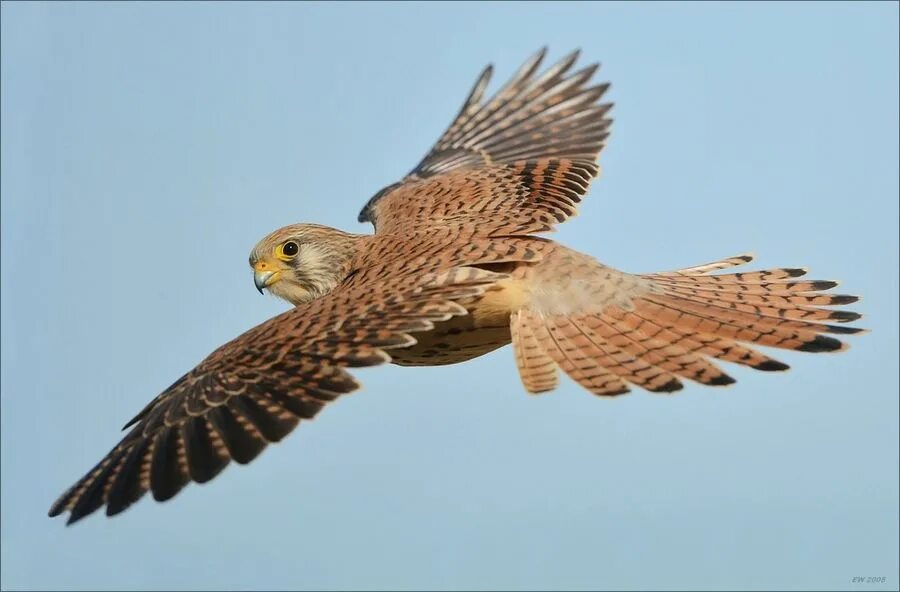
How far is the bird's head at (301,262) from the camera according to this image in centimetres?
795

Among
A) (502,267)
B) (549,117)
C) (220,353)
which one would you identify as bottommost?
(220,353)

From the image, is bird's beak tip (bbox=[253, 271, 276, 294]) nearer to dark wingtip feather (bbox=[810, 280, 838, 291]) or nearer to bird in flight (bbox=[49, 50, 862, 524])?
bird in flight (bbox=[49, 50, 862, 524])

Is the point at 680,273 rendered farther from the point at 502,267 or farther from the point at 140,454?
the point at 140,454

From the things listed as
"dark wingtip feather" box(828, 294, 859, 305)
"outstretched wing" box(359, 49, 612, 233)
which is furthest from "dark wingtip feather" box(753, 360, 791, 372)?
"outstretched wing" box(359, 49, 612, 233)

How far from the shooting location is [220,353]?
6.64 meters

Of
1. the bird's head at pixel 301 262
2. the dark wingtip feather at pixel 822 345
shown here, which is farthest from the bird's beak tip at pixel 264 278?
the dark wingtip feather at pixel 822 345

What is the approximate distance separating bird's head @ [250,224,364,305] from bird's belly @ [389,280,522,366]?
33.0 inches

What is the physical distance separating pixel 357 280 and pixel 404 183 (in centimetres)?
293

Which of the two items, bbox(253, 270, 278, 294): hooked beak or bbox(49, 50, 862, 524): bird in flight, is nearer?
bbox(49, 50, 862, 524): bird in flight

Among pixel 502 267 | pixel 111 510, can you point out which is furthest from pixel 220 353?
pixel 502 267

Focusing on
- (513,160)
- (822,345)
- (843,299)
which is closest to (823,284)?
(843,299)

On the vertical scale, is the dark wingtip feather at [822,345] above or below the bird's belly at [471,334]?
below

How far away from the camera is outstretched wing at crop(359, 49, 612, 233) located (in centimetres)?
853

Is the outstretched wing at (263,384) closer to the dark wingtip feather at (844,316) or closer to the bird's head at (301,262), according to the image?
the bird's head at (301,262)
